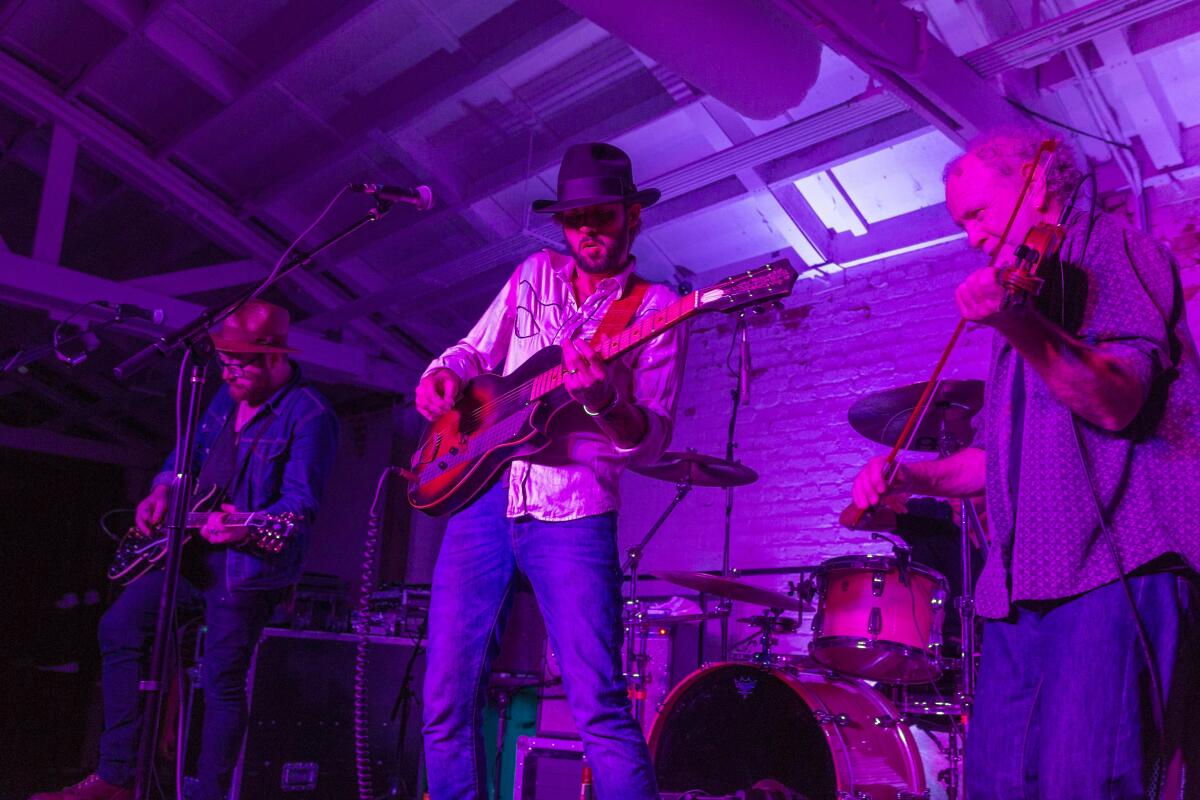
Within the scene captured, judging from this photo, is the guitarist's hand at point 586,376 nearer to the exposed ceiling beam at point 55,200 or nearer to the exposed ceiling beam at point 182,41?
the exposed ceiling beam at point 182,41

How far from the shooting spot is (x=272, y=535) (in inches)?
144

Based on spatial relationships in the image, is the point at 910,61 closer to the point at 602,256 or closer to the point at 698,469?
the point at 698,469

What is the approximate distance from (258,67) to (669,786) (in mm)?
5401

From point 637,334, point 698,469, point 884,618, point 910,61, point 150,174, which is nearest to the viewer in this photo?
point 637,334

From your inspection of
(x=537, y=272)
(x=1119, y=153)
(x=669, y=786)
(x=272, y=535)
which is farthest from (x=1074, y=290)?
(x=1119, y=153)

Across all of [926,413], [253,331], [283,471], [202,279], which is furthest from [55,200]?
[926,413]

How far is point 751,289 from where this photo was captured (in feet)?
8.98

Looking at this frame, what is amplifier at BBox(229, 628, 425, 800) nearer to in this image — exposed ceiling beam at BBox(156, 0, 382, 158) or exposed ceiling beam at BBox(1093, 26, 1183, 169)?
exposed ceiling beam at BBox(156, 0, 382, 158)

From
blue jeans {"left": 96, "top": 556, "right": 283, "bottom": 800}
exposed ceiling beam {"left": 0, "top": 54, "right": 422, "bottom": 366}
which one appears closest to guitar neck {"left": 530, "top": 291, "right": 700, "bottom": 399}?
blue jeans {"left": 96, "top": 556, "right": 283, "bottom": 800}

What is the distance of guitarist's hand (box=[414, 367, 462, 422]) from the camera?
2.83 m

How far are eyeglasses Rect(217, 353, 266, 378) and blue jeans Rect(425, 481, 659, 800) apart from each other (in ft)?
6.28

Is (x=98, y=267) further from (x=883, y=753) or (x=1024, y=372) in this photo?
(x=1024, y=372)

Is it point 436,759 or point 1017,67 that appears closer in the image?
point 436,759

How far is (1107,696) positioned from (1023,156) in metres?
0.98
